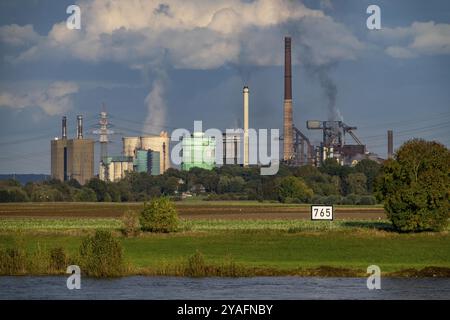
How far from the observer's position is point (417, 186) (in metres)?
86.5

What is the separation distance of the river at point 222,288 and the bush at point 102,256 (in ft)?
2.61

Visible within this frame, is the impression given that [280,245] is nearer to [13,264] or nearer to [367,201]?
[13,264]

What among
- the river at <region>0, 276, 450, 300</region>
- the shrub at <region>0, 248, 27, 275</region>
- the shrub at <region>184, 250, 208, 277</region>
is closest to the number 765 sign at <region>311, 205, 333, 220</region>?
the river at <region>0, 276, 450, 300</region>

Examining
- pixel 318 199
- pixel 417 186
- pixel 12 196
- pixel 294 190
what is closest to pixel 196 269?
pixel 417 186

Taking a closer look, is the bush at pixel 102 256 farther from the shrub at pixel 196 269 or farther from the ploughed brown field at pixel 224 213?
the ploughed brown field at pixel 224 213

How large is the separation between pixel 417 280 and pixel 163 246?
2290 cm

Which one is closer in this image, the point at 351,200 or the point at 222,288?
the point at 222,288

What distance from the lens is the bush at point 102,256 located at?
2125 inches

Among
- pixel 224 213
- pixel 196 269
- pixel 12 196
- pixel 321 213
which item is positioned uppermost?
pixel 12 196

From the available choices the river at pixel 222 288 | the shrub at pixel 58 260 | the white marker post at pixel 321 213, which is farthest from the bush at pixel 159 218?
the river at pixel 222 288

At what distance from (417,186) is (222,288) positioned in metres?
38.6

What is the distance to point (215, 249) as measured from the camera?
72375mm

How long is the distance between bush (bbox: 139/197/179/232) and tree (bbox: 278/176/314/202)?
99.5 metres
